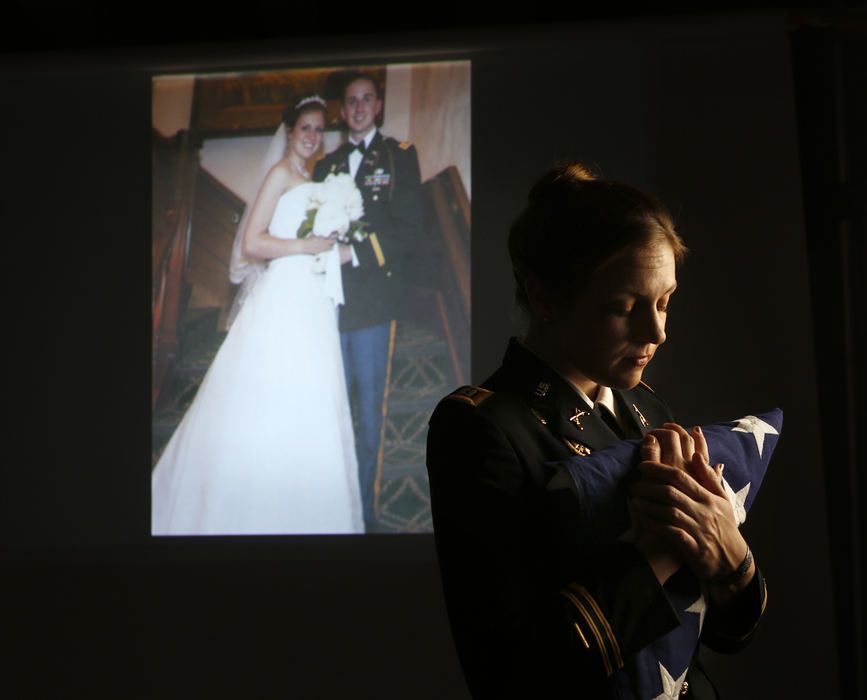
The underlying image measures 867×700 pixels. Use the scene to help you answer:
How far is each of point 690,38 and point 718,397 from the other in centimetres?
121

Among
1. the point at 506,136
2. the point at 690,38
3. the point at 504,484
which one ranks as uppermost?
the point at 690,38

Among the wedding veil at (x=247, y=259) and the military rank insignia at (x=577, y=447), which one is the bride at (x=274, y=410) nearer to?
the wedding veil at (x=247, y=259)

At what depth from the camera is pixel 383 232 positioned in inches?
102

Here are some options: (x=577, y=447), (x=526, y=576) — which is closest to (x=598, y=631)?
(x=526, y=576)

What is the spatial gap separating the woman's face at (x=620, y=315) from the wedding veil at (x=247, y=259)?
1889mm

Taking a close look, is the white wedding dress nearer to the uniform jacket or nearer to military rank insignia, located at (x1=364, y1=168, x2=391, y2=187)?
the uniform jacket

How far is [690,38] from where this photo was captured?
2.56m

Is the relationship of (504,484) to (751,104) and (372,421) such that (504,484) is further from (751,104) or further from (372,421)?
(751,104)

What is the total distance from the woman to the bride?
66.3 inches

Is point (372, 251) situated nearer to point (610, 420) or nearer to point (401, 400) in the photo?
point (401, 400)

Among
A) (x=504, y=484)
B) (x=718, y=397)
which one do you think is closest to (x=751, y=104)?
(x=718, y=397)

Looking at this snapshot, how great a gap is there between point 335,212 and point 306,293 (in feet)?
0.98

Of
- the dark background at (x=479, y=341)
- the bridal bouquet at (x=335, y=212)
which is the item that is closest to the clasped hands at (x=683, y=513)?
the dark background at (x=479, y=341)

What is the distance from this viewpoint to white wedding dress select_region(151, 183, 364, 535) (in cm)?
253
